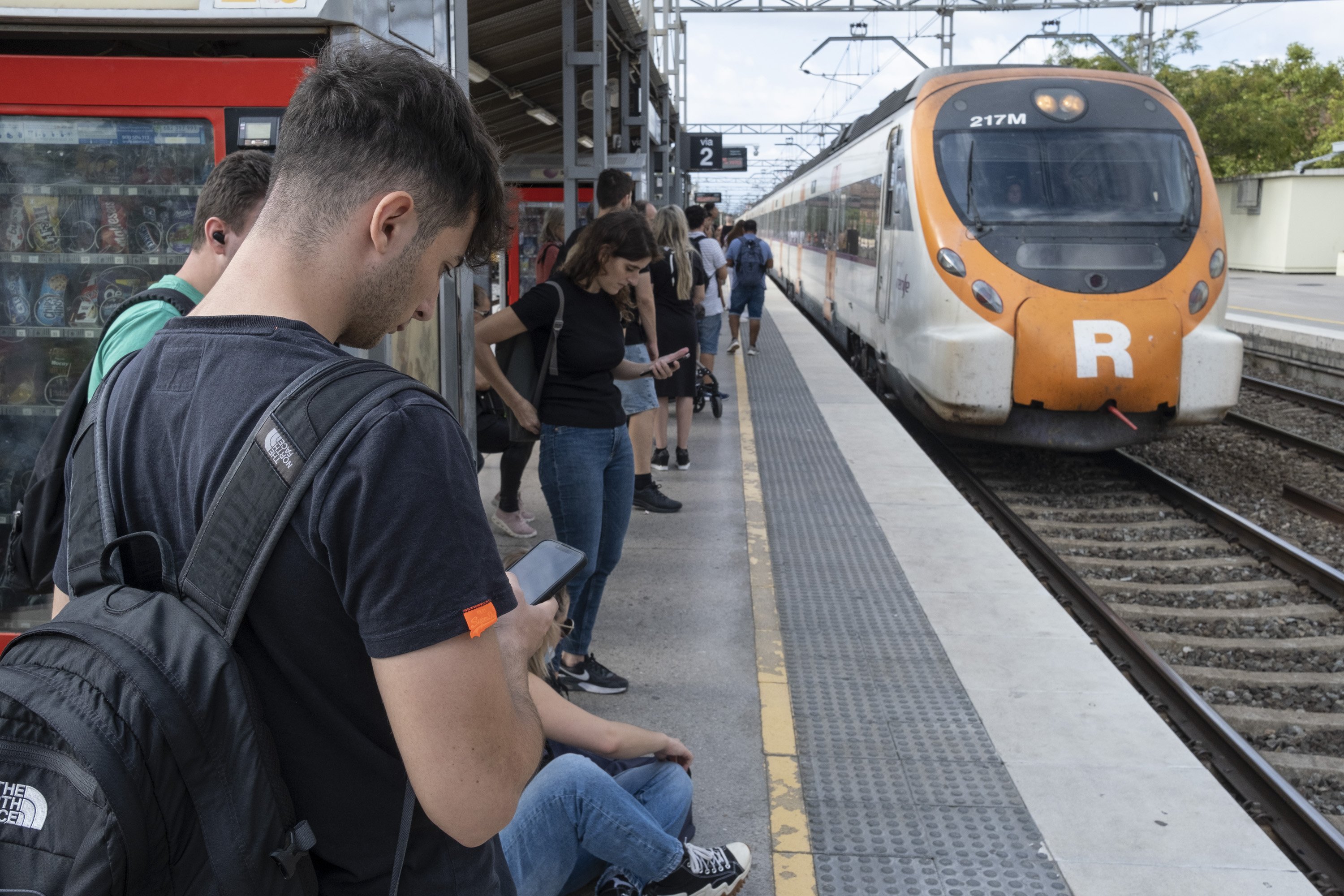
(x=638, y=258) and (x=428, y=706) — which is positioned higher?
(x=638, y=258)

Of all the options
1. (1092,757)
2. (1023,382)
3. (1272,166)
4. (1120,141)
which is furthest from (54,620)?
(1272,166)

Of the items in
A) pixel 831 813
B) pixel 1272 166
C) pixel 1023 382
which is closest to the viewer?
pixel 831 813

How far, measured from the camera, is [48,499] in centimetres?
208

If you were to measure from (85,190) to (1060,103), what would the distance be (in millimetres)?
6951

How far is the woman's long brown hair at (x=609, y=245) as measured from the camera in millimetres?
4059

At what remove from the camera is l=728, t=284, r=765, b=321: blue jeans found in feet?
42.5

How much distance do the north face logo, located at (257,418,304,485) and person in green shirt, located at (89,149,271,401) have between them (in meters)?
1.46

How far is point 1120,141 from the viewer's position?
27.3 feet

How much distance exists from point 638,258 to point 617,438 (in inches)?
25.4

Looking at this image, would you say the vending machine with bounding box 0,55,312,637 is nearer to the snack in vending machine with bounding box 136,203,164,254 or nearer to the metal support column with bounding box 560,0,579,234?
the snack in vending machine with bounding box 136,203,164,254

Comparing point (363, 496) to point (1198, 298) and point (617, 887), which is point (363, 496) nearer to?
point (617, 887)

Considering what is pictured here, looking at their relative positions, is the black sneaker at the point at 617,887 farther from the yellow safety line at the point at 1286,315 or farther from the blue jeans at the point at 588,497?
the yellow safety line at the point at 1286,315

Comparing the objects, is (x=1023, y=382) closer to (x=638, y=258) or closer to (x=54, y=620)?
(x=638, y=258)

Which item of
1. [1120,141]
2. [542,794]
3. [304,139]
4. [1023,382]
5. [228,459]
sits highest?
[1120,141]
